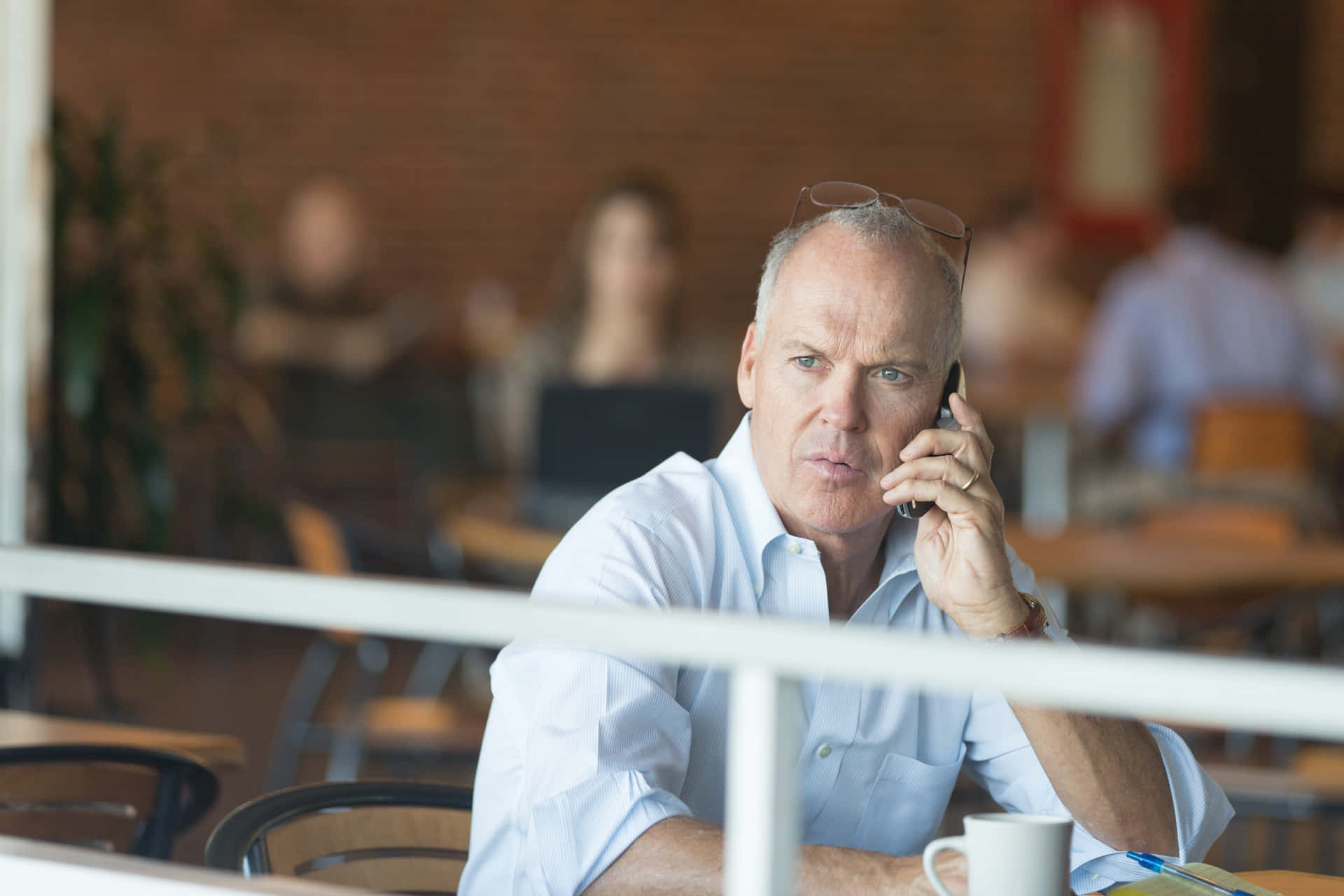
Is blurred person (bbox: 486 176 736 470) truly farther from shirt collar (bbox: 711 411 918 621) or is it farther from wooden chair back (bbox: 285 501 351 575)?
shirt collar (bbox: 711 411 918 621)

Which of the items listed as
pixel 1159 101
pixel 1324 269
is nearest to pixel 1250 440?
pixel 1324 269

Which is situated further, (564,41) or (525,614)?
(564,41)

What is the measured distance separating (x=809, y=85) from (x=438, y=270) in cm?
198

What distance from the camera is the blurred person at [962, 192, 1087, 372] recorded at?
6934 mm

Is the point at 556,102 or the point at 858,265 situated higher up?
the point at 556,102

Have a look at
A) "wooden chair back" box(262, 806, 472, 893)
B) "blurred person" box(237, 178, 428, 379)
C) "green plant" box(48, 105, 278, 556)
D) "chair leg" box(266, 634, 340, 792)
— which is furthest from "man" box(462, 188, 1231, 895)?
"blurred person" box(237, 178, 428, 379)

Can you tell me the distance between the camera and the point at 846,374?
1.45 m

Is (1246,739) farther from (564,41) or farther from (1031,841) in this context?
(564,41)

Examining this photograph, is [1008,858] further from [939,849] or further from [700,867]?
[700,867]

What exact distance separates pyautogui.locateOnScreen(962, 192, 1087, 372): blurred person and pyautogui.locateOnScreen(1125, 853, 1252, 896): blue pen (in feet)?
18.2

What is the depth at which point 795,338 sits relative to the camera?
1.47 m

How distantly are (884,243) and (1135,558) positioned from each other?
1759mm

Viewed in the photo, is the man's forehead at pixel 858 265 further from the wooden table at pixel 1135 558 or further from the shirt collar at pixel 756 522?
the wooden table at pixel 1135 558

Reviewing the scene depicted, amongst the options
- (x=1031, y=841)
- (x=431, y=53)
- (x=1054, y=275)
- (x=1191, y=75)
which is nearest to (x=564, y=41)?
(x=431, y=53)
